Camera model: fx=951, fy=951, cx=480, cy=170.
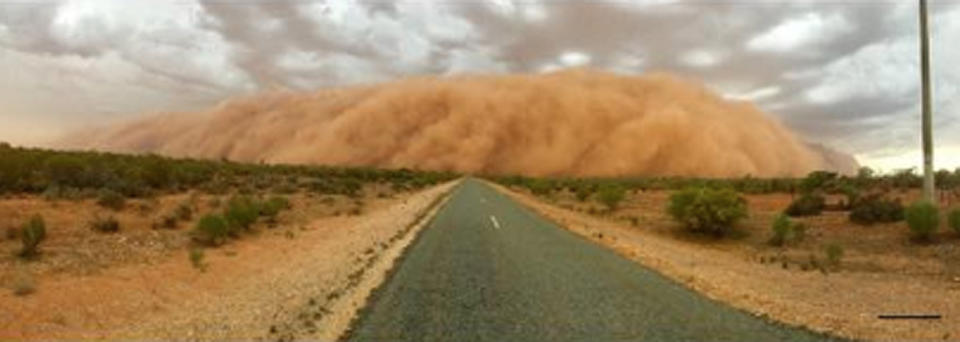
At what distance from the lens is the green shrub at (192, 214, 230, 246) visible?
24781 millimetres

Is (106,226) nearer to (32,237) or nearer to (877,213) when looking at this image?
(32,237)

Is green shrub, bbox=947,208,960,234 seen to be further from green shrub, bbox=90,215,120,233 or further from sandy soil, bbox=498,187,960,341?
green shrub, bbox=90,215,120,233

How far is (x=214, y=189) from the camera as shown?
56594 millimetres

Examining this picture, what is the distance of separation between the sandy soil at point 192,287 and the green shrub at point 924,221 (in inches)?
543

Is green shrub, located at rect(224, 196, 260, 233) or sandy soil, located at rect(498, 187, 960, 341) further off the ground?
green shrub, located at rect(224, 196, 260, 233)

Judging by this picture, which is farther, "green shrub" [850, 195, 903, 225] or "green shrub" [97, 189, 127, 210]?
"green shrub" [97, 189, 127, 210]

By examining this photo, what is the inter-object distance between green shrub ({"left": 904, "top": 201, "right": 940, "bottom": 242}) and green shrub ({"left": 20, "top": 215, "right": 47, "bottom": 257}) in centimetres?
2202

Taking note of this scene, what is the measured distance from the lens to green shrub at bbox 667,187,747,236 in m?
31.7

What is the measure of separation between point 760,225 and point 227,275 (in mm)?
21161

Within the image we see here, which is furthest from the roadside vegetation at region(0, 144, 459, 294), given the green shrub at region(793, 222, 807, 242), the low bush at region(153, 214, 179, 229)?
the green shrub at region(793, 222, 807, 242)

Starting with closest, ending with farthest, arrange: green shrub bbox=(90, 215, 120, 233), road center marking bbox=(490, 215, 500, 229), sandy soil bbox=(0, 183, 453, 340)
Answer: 1. sandy soil bbox=(0, 183, 453, 340)
2. green shrub bbox=(90, 215, 120, 233)
3. road center marking bbox=(490, 215, 500, 229)

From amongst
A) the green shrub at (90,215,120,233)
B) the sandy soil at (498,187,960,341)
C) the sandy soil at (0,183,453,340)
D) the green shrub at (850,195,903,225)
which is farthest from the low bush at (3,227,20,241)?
the green shrub at (850,195,903,225)

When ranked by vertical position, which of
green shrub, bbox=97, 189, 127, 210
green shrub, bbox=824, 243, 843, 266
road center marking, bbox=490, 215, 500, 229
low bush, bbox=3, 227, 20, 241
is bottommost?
green shrub, bbox=824, 243, 843, 266

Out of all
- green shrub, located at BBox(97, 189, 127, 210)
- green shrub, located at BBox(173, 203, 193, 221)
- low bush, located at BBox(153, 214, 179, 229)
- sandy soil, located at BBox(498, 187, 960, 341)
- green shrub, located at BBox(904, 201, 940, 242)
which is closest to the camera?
sandy soil, located at BBox(498, 187, 960, 341)
